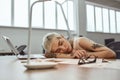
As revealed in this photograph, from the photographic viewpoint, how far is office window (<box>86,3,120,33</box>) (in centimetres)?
823

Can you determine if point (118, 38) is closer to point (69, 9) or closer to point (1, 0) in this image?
point (69, 9)

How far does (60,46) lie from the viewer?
1.69m

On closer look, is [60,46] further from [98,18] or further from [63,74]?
[98,18]

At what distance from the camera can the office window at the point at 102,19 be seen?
27.0ft

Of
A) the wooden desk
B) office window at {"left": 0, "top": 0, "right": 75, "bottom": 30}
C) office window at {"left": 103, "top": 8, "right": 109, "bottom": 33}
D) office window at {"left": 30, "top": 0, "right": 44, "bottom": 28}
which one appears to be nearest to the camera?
the wooden desk

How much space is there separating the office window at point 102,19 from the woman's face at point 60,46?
255 inches

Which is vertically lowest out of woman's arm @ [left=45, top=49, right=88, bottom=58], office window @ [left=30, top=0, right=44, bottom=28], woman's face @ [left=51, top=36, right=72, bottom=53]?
woman's arm @ [left=45, top=49, right=88, bottom=58]

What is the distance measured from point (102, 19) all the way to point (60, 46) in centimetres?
746

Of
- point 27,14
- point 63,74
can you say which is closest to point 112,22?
point 27,14

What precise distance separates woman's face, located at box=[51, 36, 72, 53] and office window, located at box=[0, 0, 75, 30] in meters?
3.82

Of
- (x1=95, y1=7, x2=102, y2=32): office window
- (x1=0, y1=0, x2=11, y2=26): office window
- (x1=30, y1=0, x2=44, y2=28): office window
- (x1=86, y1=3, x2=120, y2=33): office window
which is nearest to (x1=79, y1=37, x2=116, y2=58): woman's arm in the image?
(x1=0, y1=0, x2=11, y2=26): office window

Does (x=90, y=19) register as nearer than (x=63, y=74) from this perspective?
No

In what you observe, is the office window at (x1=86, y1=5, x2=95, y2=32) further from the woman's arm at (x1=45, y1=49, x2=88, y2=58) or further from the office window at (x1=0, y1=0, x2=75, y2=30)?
the woman's arm at (x1=45, y1=49, x2=88, y2=58)

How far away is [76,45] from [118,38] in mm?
8365
